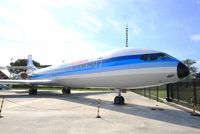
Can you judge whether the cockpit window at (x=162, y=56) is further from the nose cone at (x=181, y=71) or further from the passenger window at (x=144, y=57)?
the nose cone at (x=181, y=71)

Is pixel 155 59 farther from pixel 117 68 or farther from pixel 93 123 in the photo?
pixel 93 123

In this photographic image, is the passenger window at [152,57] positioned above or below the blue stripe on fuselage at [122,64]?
above

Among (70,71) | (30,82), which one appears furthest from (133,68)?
(30,82)

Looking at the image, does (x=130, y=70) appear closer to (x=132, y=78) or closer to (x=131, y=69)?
(x=131, y=69)

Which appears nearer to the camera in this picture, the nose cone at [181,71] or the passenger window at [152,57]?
the nose cone at [181,71]

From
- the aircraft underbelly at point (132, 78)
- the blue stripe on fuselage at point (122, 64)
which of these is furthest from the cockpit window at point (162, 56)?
the aircraft underbelly at point (132, 78)

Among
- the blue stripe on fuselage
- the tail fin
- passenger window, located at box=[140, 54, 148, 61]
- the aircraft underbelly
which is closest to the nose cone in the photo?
the aircraft underbelly

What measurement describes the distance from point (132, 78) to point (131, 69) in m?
0.49

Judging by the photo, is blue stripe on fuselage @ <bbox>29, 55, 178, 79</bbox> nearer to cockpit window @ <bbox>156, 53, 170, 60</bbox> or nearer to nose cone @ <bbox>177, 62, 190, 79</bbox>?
cockpit window @ <bbox>156, 53, 170, 60</bbox>

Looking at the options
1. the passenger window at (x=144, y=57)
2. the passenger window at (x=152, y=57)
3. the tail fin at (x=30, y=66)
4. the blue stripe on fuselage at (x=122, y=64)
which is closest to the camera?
the blue stripe on fuselage at (x=122, y=64)

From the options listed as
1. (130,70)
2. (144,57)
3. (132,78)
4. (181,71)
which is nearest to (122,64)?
(130,70)

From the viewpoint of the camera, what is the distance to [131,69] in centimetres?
1373

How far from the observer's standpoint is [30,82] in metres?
25.9

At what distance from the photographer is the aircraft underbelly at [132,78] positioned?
1273 centimetres
